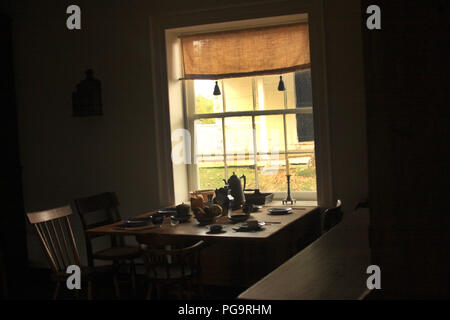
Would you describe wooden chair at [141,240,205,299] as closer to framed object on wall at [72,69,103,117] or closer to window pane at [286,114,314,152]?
window pane at [286,114,314,152]

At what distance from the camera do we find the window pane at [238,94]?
4.99 meters

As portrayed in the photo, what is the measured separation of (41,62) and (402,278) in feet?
15.4

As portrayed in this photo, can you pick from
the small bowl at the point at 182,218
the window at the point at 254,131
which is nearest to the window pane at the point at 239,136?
the window at the point at 254,131

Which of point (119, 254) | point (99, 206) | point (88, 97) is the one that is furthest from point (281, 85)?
point (119, 254)

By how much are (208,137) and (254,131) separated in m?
0.47

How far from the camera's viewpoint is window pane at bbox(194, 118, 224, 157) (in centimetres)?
513

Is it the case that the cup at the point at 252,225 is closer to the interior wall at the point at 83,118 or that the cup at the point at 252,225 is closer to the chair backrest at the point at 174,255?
the chair backrest at the point at 174,255

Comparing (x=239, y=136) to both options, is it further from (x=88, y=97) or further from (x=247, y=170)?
(x=88, y=97)

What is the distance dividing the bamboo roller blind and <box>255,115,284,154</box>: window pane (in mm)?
446

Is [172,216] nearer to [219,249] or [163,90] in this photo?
[219,249]

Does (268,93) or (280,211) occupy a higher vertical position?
(268,93)

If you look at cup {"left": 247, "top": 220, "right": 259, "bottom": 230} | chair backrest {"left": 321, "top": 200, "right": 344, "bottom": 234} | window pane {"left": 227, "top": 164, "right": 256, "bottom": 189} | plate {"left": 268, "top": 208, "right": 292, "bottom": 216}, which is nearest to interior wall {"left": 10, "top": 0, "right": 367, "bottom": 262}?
window pane {"left": 227, "top": 164, "right": 256, "bottom": 189}

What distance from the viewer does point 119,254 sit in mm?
4316
